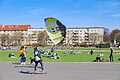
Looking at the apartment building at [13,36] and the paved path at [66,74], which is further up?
the apartment building at [13,36]

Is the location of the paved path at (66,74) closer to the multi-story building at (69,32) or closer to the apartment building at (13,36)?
the apartment building at (13,36)

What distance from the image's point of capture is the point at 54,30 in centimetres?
3266

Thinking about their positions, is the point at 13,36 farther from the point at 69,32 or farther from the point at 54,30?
the point at 54,30

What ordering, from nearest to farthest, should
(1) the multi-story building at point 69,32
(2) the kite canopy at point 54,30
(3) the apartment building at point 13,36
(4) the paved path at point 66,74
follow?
(4) the paved path at point 66,74 → (2) the kite canopy at point 54,30 → (3) the apartment building at point 13,36 → (1) the multi-story building at point 69,32

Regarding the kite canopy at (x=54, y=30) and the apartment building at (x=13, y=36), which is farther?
the apartment building at (x=13, y=36)

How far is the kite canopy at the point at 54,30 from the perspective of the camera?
32344 millimetres

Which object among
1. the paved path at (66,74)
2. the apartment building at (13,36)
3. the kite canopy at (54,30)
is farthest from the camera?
the apartment building at (13,36)

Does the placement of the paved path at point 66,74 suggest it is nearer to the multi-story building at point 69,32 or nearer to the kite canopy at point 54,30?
the kite canopy at point 54,30

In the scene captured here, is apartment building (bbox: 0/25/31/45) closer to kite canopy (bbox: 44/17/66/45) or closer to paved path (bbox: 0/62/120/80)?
kite canopy (bbox: 44/17/66/45)

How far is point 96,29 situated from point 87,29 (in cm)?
736

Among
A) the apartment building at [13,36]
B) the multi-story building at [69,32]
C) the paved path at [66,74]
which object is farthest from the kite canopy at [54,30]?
the multi-story building at [69,32]

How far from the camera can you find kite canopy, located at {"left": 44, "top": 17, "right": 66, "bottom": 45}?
3234 centimetres

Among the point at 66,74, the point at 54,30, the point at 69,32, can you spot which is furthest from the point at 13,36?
the point at 66,74

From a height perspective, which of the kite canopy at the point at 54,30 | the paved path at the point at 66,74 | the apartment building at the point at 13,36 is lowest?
the paved path at the point at 66,74
